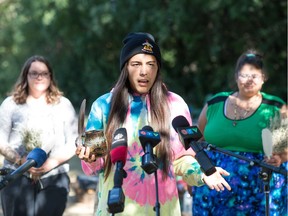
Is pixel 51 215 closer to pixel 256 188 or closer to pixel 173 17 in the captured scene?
pixel 256 188

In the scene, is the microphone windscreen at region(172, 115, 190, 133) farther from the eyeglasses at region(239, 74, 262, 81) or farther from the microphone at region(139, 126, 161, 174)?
the eyeglasses at region(239, 74, 262, 81)


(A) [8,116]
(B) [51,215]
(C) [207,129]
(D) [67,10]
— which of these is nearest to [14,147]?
(A) [8,116]

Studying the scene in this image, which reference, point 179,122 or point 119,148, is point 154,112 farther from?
point 119,148

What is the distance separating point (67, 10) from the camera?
57.0 ft

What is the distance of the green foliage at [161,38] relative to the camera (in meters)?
14.2

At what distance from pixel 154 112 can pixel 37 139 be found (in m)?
1.65

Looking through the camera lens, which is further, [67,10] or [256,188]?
[67,10]

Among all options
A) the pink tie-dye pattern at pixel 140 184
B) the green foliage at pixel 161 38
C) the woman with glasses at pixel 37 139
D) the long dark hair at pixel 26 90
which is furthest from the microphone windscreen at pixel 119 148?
the green foliage at pixel 161 38

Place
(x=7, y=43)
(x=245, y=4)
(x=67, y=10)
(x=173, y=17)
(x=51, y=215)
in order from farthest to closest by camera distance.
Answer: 1. (x=7, y=43)
2. (x=67, y=10)
3. (x=173, y=17)
4. (x=245, y=4)
5. (x=51, y=215)

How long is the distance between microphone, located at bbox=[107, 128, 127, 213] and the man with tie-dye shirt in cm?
37

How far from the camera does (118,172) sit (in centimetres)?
306

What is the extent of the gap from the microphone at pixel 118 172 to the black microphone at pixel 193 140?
0.34m

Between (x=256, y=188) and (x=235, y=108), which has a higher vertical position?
(x=235, y=108)

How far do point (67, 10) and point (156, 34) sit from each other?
10.5 ft
